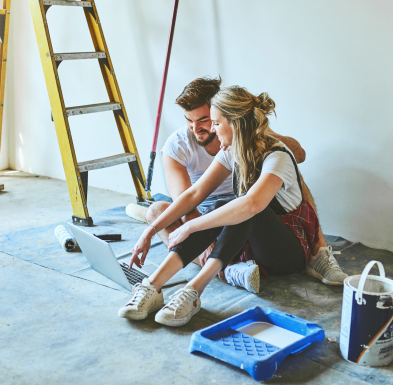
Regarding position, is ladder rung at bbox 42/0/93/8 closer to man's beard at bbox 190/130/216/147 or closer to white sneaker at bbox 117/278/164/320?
man's beard at bbox 190/130/216/147

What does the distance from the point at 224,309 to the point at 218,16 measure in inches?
72.9

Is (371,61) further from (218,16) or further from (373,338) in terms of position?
(373,338)

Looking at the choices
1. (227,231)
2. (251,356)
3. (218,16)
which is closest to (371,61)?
(218,16)

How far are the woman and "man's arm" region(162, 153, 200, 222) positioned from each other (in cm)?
24

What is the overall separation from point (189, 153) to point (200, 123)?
0.80 feet

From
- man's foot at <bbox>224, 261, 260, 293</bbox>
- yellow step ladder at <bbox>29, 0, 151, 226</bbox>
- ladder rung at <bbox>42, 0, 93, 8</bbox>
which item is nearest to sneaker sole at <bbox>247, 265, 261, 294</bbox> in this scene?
man's foot at <bbox>224, 261, 260, 293</bbox>

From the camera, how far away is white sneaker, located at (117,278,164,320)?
1717 millimetres

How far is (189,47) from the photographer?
309cm

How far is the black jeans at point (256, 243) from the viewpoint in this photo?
1.77 m

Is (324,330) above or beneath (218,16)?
beneath

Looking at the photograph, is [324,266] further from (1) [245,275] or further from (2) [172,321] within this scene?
(2) [172,321]

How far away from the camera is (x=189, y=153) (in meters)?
2.39

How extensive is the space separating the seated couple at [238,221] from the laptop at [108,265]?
0.11 metres

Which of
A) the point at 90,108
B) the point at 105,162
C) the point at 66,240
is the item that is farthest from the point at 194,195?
the point at 90,108
